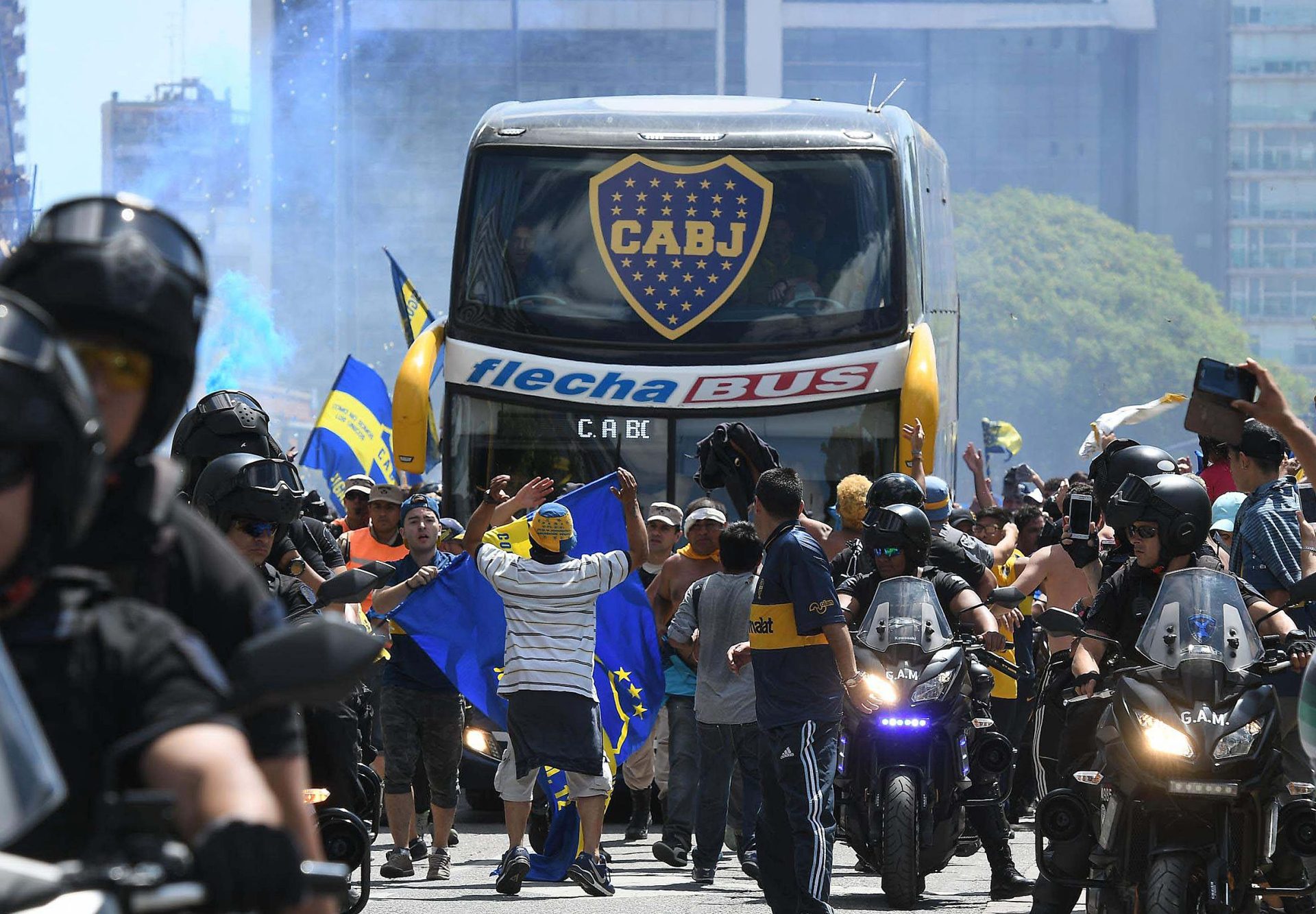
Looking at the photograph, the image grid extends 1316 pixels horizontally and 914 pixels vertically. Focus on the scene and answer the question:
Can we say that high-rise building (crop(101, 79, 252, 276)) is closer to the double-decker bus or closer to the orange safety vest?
the double-decker bus

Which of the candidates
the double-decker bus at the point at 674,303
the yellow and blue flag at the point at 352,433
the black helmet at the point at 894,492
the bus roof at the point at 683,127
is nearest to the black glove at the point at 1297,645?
the black helmet at the point at 894,492

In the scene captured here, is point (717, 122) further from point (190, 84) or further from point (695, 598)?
point (190, 84)

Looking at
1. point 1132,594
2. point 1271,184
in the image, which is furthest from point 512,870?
point 1271,184

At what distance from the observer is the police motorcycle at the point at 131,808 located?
2.64 meters

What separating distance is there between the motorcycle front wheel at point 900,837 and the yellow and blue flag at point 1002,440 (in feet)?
58.5

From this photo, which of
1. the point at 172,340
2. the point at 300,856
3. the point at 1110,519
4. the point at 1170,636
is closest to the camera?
the point at 300,856

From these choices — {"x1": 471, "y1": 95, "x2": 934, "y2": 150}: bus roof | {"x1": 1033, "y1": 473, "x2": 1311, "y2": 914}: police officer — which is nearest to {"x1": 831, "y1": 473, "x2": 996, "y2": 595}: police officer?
{"x1": 1033, "y1": 473, "x2": 1311, "y2": 914}: police officer

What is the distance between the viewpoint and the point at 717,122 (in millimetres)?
15859

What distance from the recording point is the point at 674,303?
15398 mm

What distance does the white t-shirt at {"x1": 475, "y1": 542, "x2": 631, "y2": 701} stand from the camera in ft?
36.3

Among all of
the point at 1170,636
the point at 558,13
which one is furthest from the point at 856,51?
the point at 1170,636

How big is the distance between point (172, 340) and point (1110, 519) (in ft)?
17.3

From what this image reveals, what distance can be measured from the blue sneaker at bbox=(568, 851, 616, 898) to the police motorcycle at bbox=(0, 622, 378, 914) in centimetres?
778

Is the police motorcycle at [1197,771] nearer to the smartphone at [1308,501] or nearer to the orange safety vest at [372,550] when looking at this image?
the smartphone at [1308,501]
